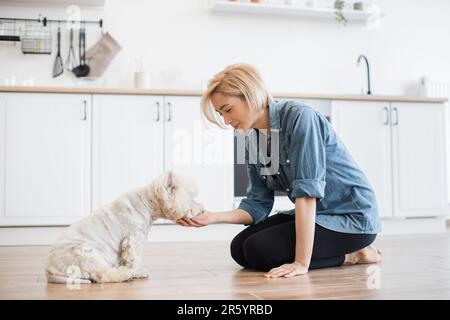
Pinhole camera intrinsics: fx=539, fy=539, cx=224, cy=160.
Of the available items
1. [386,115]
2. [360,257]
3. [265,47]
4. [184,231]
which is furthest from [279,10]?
[360,257]

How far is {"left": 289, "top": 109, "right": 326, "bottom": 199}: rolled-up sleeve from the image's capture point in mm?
1904

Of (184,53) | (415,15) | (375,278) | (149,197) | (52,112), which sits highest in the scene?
(415,15)

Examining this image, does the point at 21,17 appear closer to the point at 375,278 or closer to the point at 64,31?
the point at 64,31

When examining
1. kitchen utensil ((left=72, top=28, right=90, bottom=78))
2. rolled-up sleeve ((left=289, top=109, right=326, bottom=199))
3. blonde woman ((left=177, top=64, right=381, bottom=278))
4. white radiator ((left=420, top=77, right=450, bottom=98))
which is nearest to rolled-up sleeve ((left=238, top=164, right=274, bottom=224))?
blonde woman ((left=177, top=64, right=381, bottom=278))

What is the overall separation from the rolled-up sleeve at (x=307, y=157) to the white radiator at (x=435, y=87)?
3226 mm

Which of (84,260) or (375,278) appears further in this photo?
(375,278)

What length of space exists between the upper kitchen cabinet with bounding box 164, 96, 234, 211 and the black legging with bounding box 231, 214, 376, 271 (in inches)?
60.9

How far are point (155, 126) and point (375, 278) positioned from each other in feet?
6.98

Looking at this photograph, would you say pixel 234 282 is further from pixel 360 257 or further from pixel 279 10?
pixel 279 10

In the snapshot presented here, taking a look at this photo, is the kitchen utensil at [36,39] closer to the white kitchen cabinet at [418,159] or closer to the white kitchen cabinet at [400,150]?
the white kitchen cabinet at [400,150]

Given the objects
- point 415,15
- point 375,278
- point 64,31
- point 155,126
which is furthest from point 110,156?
point 415,15

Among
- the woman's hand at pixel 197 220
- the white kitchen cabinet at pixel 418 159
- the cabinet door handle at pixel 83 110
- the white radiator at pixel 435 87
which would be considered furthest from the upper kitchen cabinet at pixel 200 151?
the white radiator at pixel 435 87

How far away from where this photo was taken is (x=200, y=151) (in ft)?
12.3

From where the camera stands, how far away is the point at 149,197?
1.89 m
